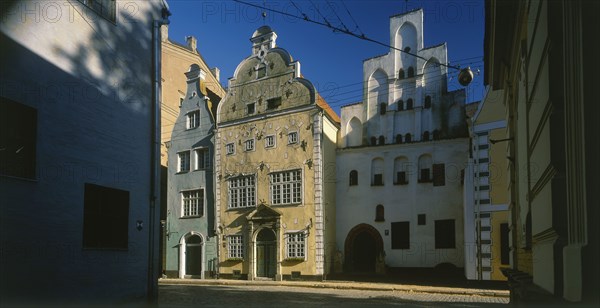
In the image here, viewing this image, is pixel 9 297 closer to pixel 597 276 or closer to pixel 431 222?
pixel 597 276

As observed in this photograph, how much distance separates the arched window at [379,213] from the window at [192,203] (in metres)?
11.0

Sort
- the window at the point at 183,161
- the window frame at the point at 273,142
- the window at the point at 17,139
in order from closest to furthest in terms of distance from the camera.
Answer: the window at the point at 17,139 < the window frame at the point at 273,142 < the window at the point at 183,161

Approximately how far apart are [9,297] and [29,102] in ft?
11.3

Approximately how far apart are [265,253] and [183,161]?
851cm

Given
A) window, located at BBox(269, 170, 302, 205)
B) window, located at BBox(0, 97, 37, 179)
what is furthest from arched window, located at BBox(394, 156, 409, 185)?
window, located at BBox(0, 97, 37, 179)

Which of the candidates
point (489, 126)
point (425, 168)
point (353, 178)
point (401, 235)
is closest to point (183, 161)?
point (353, 178)

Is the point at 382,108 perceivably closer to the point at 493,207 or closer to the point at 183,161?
the point at 493,207

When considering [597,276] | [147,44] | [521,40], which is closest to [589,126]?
[597,276]

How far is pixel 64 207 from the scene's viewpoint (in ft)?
30.6

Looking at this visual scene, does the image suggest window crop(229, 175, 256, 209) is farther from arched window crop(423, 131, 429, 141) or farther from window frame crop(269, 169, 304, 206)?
arched window crop(423, 131, 429, 141)

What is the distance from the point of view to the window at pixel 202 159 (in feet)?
99.3

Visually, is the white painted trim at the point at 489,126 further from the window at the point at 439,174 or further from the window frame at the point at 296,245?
the window frame at the point at 296,245

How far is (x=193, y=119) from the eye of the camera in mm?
31000

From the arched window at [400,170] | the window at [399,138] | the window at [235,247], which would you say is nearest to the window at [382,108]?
the window at [399,138]
